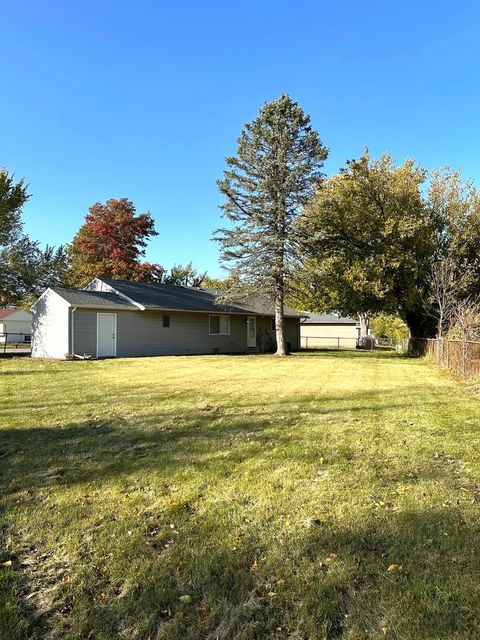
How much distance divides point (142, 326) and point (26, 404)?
13227 mm

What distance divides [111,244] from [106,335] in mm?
22705

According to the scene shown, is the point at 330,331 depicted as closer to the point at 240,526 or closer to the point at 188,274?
the point at 188,274

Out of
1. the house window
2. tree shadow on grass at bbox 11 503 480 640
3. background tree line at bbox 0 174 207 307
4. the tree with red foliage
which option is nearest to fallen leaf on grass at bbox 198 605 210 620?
tree shadow on grass at bbox 11 503 480 640

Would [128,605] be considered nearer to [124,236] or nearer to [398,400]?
[398,400]

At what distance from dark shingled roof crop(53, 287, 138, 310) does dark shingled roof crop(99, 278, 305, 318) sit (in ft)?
2.00

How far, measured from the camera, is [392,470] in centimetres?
415

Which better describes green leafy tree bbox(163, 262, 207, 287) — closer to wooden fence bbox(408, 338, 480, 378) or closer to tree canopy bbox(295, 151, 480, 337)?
tree canopy bbox(295, 151, 480, 337)

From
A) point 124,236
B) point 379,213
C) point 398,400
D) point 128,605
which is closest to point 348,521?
point 128,605

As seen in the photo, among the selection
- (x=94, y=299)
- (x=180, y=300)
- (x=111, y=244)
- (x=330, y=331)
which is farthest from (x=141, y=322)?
(x=330, y=331)

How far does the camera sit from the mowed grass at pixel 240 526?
7.31ft

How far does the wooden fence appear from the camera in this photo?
33.6ft

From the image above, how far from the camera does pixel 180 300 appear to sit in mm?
23062

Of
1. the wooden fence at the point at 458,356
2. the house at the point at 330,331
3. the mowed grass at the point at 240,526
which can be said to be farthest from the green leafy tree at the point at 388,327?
the mowed grass at the point at 240,526

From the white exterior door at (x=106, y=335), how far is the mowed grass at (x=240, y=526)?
13.0 meters
